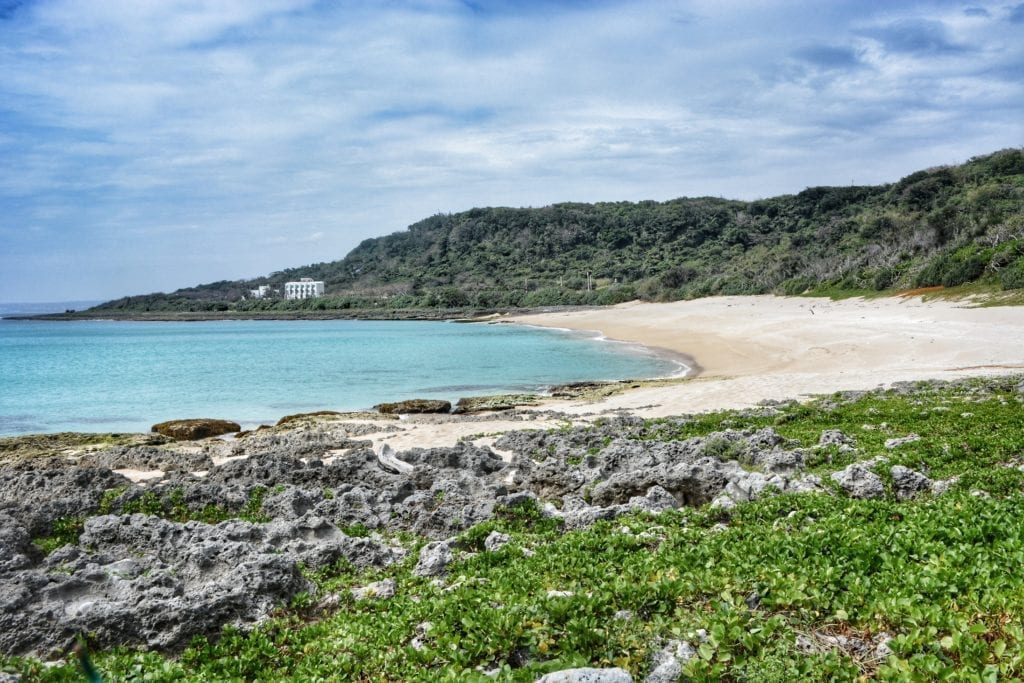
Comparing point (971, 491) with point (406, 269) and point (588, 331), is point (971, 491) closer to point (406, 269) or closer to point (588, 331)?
point (588, 331)

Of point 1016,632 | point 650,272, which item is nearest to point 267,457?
point 1016,632

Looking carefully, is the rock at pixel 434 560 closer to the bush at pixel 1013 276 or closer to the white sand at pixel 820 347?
the white sand at pixel 820 347

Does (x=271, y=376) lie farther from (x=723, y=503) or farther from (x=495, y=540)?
(x=723, y=503)

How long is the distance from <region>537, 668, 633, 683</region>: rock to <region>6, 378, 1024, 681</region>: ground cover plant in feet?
0.86

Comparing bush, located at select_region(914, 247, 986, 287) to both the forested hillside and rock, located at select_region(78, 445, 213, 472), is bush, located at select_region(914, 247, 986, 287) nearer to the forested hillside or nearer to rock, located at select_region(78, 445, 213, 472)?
the forested hillside

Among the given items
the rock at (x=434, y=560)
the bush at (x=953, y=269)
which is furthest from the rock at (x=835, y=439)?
the bush at (x=953, y=269)

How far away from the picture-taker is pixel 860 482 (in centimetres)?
942

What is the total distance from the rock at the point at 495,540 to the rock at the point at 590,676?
141 inches

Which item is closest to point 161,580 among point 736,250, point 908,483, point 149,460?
point 908,483

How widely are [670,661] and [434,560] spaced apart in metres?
3.64

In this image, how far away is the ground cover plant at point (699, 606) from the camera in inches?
190

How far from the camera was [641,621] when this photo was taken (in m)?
5.61

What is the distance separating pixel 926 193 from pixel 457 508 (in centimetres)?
11018

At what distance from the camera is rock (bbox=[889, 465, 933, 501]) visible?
9266mm
